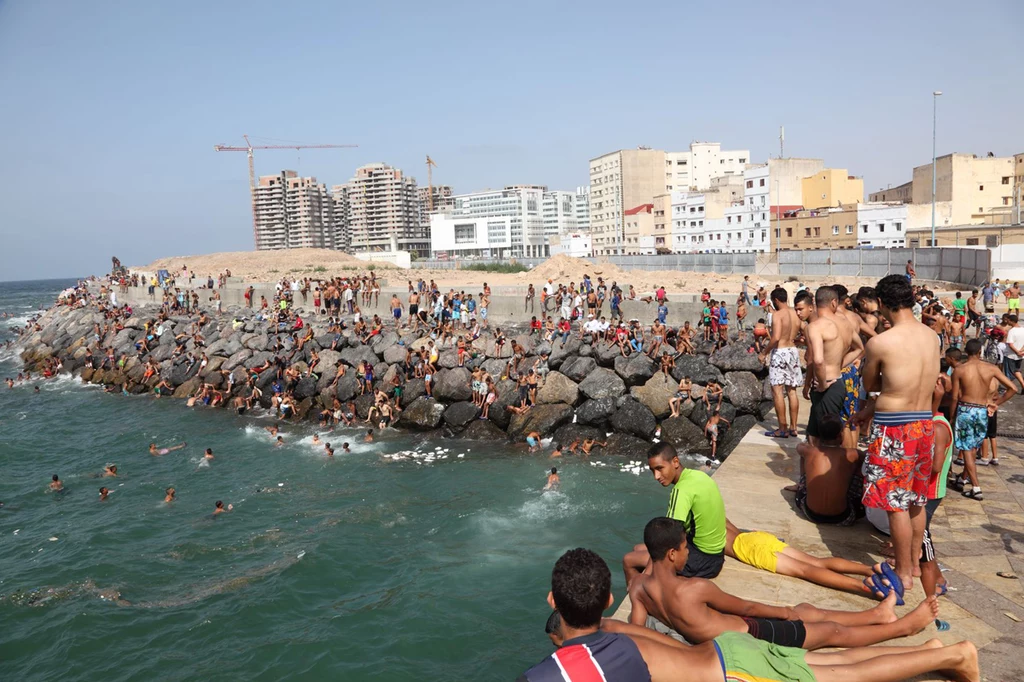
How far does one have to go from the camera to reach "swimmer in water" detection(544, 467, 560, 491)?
45.8 ft

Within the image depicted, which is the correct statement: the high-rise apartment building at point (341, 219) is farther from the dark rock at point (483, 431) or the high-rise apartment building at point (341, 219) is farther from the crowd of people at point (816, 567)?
the crowd of people at point (816, 567)

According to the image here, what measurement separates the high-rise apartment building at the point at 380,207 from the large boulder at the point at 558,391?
378 ft

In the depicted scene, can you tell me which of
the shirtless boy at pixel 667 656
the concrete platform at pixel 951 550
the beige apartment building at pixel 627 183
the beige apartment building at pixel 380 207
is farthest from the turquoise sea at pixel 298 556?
the beige apartment building at pixel 380 207

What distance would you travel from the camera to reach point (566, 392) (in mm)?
17703

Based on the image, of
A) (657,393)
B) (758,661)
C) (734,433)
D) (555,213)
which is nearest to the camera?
(758,661)

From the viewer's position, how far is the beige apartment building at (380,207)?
131 metres

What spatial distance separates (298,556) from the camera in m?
11.6

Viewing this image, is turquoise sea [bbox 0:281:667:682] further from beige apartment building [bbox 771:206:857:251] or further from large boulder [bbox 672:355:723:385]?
beige apartment building [bbox 771:206:857:251]

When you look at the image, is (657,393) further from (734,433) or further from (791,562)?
(791,562)

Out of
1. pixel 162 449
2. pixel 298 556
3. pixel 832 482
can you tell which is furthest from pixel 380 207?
pixel 832 482

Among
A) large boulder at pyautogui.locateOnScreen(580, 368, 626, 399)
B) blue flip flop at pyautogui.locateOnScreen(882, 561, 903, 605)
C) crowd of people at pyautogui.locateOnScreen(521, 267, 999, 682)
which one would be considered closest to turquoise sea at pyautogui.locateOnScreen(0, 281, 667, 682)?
large boulder at pyautogui.locateOnScreen(580, 368, 626, 399)

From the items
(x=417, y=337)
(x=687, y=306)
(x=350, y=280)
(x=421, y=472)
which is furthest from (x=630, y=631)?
(x=350, y=280)

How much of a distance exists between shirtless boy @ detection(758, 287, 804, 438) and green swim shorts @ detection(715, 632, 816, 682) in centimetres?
475

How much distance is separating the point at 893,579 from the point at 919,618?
0.38m
